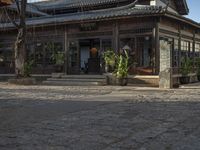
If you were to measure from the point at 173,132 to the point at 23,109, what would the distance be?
216 inches

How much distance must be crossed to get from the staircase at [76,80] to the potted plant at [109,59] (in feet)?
2.94

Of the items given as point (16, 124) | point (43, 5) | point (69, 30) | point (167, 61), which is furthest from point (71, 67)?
point (16, 124)

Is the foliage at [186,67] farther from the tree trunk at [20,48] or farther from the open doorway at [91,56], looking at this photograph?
the tree trunk at [20,48]

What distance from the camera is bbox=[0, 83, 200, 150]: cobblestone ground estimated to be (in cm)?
714

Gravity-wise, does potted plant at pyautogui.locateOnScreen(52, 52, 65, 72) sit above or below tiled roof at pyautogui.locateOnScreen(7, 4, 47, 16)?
below

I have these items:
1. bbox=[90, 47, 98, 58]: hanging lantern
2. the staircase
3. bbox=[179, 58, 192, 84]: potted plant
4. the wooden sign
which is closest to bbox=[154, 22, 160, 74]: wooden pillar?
bbox=[179, 58, 192, 84]: potted plant

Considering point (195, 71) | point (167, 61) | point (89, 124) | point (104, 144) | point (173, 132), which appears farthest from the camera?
point (195, 71)

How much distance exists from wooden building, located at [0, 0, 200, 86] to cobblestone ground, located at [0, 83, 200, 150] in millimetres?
9973

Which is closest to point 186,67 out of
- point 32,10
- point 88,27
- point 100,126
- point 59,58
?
point 88,27

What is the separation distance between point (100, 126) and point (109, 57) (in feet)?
52.5

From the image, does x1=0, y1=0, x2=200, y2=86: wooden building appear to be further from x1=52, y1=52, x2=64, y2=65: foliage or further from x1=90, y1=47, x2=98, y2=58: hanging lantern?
x1=52, y1=52, x2=64, y2=65: foliage

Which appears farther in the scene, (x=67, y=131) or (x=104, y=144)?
(x=67, y=131)

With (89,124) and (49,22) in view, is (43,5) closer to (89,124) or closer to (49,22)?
(49,22)

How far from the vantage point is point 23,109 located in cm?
1218
